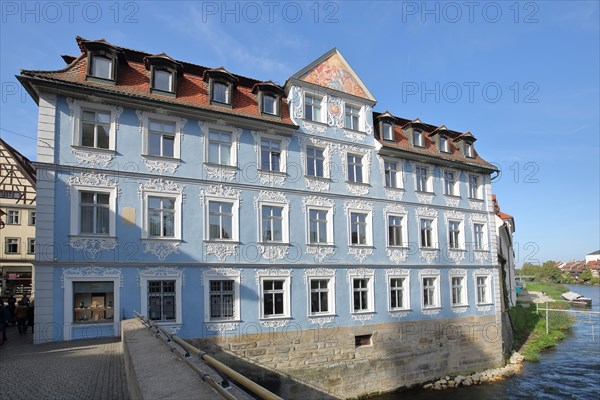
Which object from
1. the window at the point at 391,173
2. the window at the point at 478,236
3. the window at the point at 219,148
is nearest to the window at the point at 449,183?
the window at the point at 478,236

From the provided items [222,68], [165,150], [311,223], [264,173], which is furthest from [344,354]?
[222,68]

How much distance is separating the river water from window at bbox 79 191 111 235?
12695 mm

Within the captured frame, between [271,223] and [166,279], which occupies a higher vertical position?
[271,223]

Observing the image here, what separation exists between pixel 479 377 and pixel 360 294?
807 cm

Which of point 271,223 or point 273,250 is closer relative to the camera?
point 273,250

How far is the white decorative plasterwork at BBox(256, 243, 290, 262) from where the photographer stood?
15258mm

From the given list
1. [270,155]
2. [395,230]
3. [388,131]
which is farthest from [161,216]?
[388,131]

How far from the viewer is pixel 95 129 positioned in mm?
13266

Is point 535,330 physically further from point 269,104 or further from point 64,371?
point 64,371

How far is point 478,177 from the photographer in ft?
76.8

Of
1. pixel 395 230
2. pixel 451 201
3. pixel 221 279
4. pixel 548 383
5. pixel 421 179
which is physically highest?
pixel 421 179

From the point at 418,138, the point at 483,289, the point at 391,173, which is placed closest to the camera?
the point at 391,173

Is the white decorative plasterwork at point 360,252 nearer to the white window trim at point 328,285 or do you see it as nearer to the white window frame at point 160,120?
the white window trim at point 328,285

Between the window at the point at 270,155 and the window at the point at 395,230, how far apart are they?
626 centimetres
